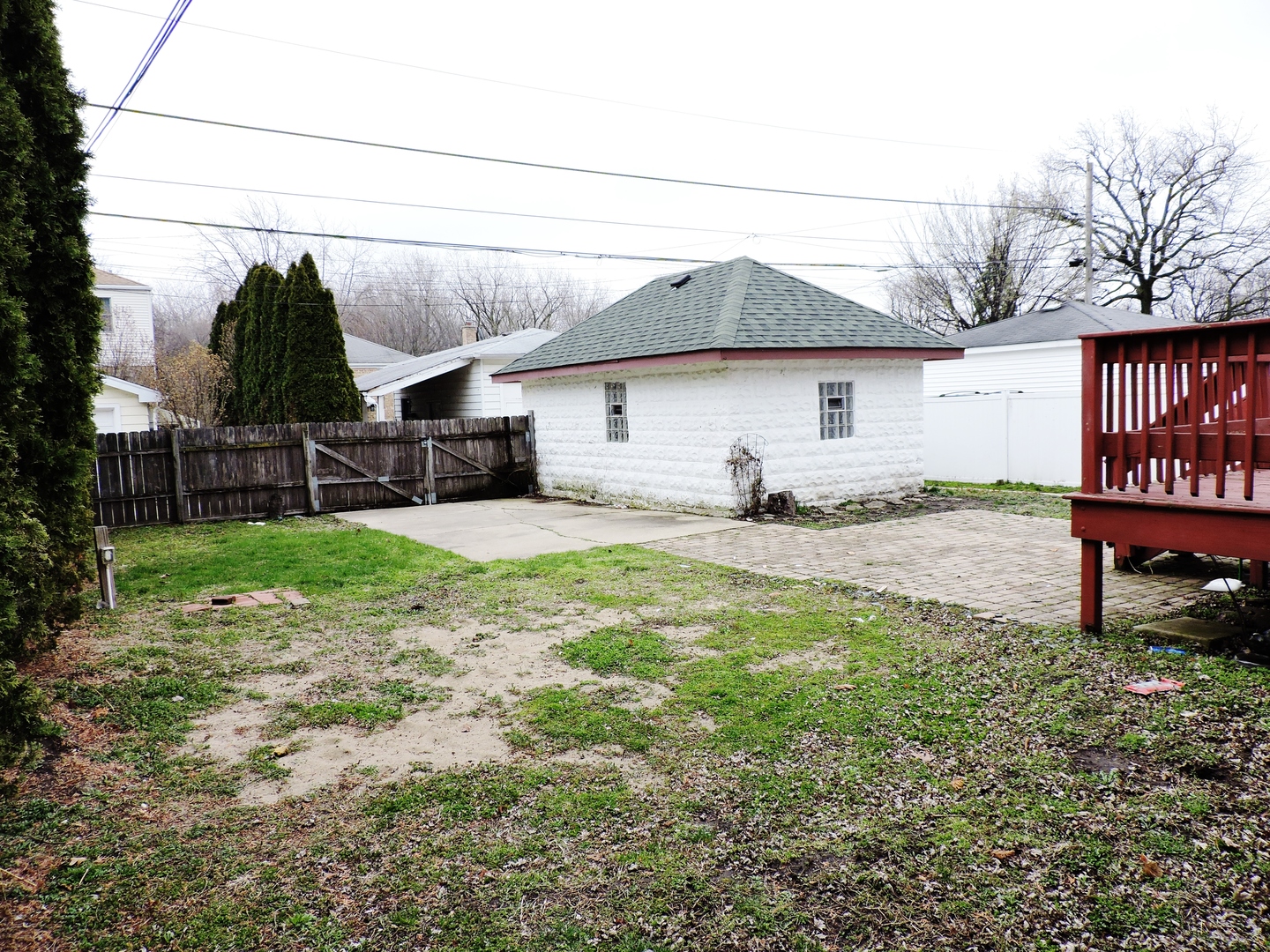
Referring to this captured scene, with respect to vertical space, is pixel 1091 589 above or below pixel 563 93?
below

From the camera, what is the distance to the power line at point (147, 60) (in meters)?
8.74

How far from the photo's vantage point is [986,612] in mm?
6422

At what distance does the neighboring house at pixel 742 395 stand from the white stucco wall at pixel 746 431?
2 centimetres

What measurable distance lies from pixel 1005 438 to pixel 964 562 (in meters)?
9.68

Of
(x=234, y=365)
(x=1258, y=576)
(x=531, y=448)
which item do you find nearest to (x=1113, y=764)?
(x=1258, y=576)

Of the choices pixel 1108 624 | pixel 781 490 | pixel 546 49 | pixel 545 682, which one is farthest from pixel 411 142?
pixel 1108 624

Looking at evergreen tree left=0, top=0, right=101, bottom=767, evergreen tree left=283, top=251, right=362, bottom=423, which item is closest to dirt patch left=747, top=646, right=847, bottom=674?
evergreen tree left=0, top=0, right=101, bottom=767

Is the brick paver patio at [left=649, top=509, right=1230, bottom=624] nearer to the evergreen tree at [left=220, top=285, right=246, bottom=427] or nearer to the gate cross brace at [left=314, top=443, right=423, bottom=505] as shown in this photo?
the gate cross brace at [left=314, top=443, right=423, bottom=505]

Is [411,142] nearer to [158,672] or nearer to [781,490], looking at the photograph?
[781,490]

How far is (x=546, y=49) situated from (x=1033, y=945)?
1571 cm

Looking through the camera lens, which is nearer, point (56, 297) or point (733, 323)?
point (56, 297)

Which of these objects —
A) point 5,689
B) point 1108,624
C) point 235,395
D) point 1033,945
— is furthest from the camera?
point 235,395

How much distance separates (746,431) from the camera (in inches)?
502

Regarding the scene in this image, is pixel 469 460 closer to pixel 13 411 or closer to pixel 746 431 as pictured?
pixel 746 431
